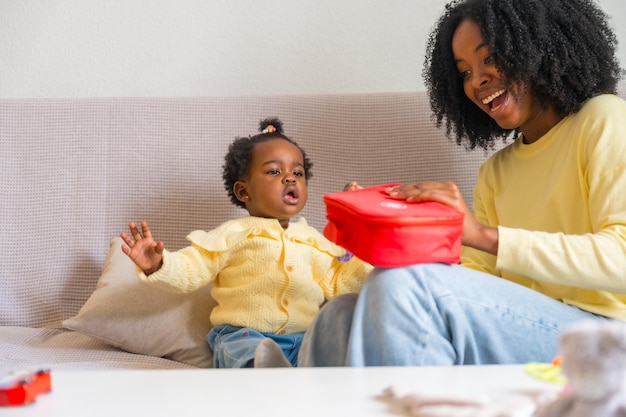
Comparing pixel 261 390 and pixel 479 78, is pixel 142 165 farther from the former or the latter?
pixel 261 390

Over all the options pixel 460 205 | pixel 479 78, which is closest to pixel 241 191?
pixel 479 78

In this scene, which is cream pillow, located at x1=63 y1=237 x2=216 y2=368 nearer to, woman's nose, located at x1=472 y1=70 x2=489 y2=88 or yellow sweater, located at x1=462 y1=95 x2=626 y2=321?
yellow sweater, located at x1=462 y1=95 x2=626 y2=321

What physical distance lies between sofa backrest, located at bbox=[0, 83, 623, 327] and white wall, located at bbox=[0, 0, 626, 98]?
25 cm

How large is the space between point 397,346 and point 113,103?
1.16 m

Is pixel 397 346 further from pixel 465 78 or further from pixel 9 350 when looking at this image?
pixel 9 350

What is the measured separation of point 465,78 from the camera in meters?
1.49

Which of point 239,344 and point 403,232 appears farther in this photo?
point 239,344

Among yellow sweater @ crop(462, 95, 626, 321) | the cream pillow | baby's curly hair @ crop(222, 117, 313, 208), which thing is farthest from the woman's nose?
the cream pillow

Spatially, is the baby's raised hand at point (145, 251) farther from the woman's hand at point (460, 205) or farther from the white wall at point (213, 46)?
the white wall at point (213, 46)

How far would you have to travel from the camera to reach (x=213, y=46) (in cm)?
212

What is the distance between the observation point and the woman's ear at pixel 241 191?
1.69 m

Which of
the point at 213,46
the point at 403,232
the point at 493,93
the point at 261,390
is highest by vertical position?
the point at 213,46

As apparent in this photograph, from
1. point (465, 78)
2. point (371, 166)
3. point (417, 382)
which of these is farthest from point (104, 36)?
point (417, 382)

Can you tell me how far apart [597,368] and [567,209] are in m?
0.72
